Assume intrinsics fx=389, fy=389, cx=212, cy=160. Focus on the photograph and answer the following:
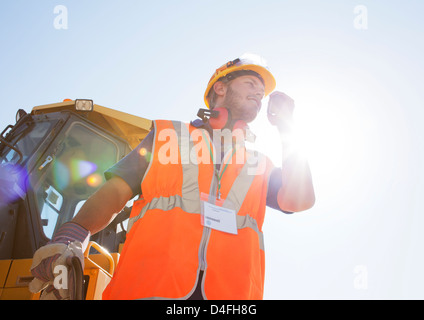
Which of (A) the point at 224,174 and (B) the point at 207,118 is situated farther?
(B) the point at 207,118

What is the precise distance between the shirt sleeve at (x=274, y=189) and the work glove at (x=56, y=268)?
1209 millimetres

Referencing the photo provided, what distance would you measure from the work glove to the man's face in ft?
4.80

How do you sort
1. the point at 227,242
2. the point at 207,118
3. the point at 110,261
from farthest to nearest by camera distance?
the point at 110,261, the point at 207,118, the point at 227,242

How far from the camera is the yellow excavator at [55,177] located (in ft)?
9.95

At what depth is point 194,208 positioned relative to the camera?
200cm

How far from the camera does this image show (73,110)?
14.5ft

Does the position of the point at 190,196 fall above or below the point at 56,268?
above

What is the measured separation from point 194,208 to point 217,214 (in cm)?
12

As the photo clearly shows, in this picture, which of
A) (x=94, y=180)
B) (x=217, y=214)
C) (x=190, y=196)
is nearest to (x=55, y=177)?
(x=94, y=180)

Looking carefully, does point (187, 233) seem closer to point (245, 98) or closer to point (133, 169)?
point (133, 169)

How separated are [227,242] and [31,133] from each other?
3.07 metres
